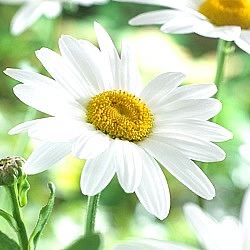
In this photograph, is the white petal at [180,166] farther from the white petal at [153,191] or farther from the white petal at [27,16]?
the white petal at [27,16]

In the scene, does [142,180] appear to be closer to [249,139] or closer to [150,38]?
[249,139]

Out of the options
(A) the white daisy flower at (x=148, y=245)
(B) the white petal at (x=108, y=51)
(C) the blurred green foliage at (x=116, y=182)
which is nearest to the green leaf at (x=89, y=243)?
(A) the white daisy flower at (x=148, y=245)

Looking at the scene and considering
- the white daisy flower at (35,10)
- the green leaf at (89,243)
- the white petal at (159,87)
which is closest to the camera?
the green leaf at (89,243)

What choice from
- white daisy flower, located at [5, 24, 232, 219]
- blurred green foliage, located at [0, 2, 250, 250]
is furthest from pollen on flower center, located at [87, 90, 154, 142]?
blurred green foliage, located at [0, 2, 250, 250]

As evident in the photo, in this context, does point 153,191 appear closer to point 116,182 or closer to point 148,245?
point 148,245

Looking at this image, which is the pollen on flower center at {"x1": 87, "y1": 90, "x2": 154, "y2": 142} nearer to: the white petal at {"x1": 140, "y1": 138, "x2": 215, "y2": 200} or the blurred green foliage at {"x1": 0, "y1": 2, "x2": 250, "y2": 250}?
the white petal at {"x1": 140, "y1": 138, "x2": 215, "y2": 200}

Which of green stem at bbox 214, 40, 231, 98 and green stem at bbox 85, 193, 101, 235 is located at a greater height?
green stem at bbox 214, 40, 231, 98

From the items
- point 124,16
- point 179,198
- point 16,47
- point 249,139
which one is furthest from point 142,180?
point 124,16

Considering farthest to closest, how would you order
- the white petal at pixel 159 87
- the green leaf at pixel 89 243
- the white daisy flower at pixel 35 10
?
the white daisy flower at pixel 35 10 < the white petal at pixel 159 87 < the green leaf at pixel 89 243
